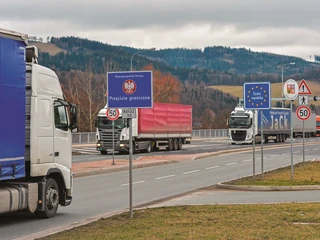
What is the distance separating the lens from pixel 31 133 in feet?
45.5

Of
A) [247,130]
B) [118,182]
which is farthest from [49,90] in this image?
[247,130]

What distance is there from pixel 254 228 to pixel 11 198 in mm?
4536

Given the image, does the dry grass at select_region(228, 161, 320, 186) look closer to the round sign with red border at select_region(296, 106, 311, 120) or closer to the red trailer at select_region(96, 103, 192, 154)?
the round sign with red border at select_region(296, 106, 311, 120)

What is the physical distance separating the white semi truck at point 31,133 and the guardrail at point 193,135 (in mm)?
46985

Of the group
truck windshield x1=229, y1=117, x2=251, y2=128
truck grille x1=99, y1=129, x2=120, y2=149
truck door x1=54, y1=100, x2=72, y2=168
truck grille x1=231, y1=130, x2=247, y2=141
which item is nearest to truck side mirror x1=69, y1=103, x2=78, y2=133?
truck door x1=54, y1=100, x2=72, y2=168

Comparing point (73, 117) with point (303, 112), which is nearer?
A: point (73, 117)

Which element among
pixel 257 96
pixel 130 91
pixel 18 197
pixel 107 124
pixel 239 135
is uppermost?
pixel 257 96

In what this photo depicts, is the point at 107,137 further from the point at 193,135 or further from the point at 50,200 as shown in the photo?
the point at 193,135

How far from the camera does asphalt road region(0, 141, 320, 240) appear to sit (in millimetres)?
13852

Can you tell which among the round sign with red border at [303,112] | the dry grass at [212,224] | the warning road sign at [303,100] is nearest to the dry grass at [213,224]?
the dry grass at [212,224]

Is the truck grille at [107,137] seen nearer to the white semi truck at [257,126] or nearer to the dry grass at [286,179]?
the white semi truck at [257,126]

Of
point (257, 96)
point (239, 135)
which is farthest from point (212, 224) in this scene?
point (239, 135)

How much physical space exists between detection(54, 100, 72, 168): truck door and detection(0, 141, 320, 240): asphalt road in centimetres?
118

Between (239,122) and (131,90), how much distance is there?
55844 millimetres
